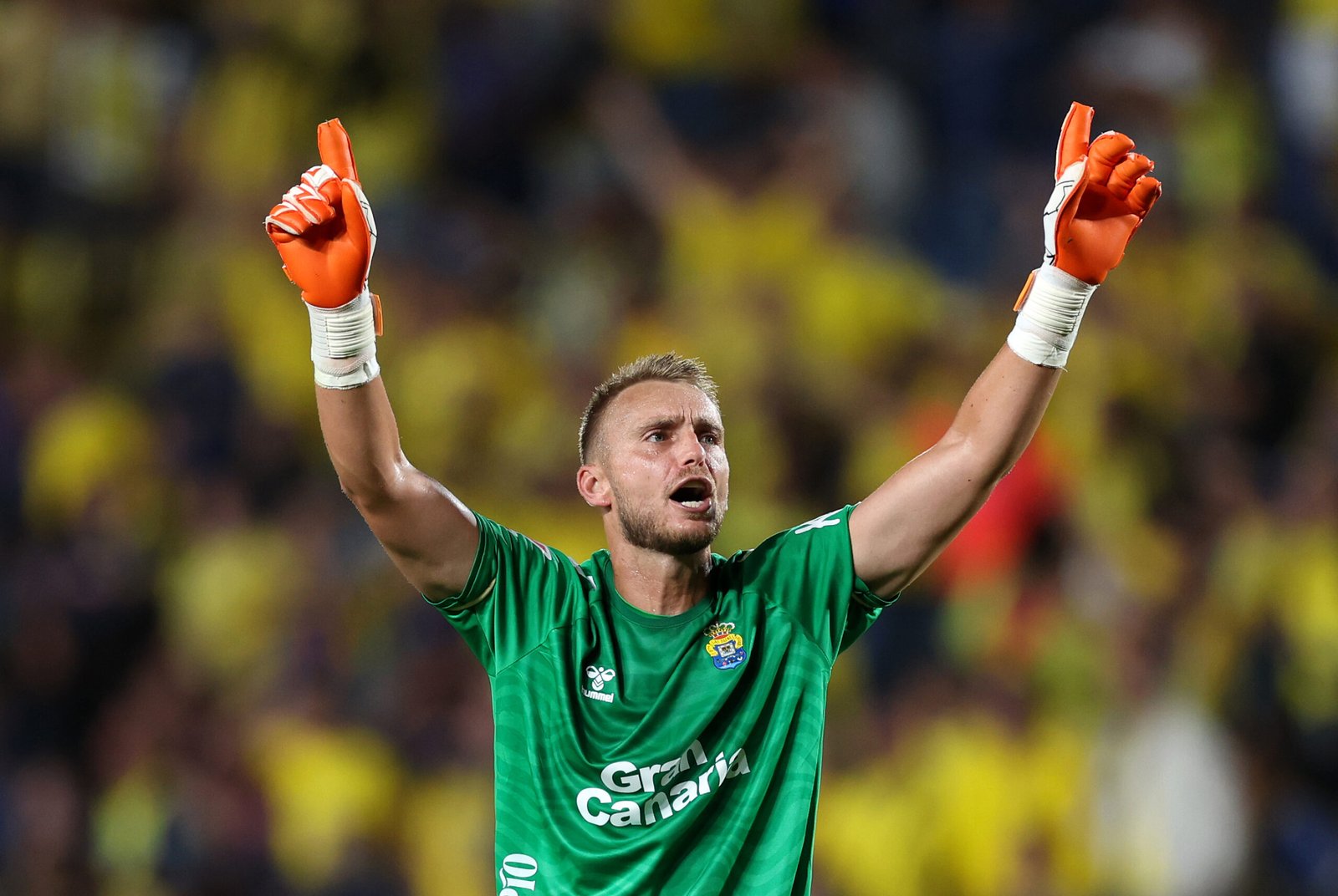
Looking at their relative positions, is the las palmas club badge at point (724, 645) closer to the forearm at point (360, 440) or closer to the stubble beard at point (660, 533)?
the stubble beard at point (660, 533)

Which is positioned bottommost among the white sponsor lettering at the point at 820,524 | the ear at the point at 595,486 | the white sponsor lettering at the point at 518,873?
the white sponsor lettering at the point at 518,873

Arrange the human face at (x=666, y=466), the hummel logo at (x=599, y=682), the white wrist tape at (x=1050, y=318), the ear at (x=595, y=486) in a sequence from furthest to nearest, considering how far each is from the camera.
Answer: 1. the ear at (x=595, y=486)
2. the human face at (x=666, y=466)
3. the hummel logo at (x=599, y=682)
4. the white wrist tape at (x=1050, y=318)

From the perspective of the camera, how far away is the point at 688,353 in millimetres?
7773

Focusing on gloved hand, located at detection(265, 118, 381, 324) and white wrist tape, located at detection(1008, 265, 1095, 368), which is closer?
gloved hand, located at detection(265, 118, 381, 324)

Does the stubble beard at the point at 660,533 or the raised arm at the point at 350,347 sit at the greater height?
the raised arm at the point at 350,347

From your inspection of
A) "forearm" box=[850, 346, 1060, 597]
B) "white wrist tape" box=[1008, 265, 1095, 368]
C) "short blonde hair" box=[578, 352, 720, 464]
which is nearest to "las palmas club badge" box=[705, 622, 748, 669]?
"forearm" box=[850, 346, 1060, 597]

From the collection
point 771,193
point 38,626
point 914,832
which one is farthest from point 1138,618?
point 38,626

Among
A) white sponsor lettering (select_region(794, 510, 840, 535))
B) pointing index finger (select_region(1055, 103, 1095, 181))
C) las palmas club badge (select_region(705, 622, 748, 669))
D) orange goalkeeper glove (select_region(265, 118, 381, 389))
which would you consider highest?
pointing index finger (select_region(1055, 103, 1095, 181))

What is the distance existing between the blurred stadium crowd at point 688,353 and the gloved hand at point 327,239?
3925mm

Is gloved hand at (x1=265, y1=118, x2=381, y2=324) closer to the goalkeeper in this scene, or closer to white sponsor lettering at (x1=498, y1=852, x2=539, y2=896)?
the goalkeeper

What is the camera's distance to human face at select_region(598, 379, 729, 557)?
350cm

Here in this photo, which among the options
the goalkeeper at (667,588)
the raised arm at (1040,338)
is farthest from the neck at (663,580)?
the raised arm at (1040,338)

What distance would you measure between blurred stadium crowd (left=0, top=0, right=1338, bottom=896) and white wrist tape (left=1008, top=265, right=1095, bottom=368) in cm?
346

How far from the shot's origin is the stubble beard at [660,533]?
3.48 meters
